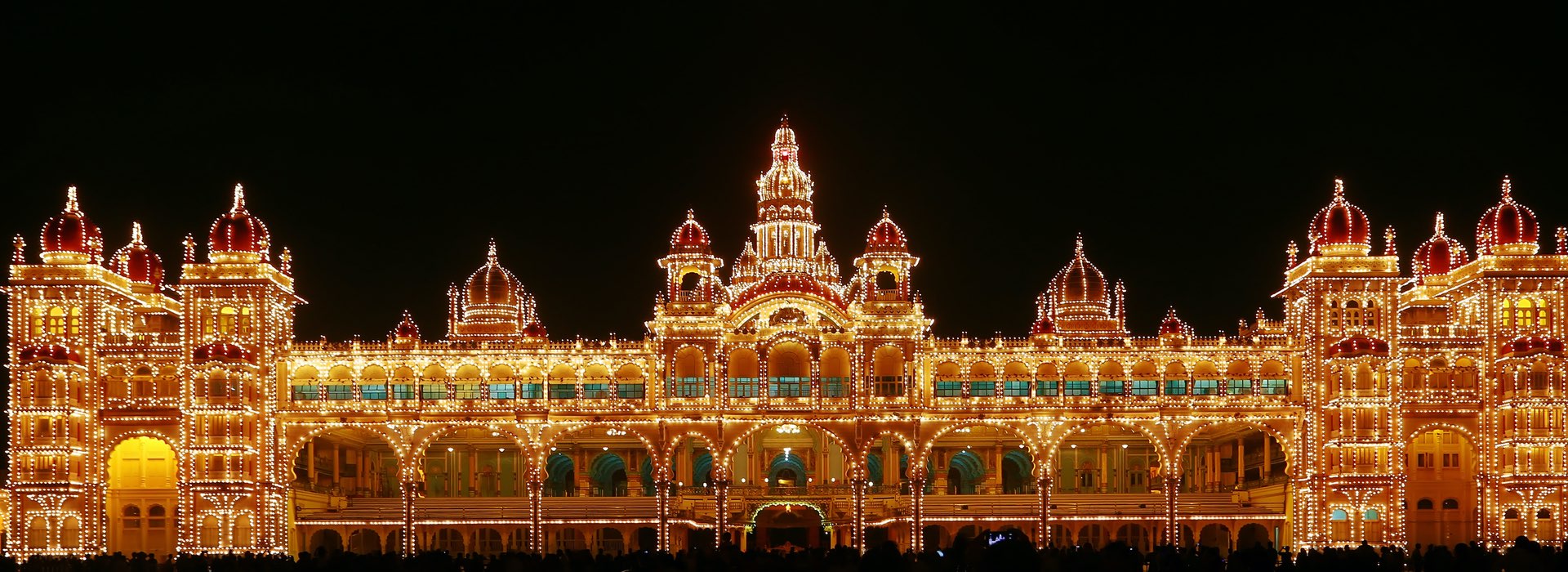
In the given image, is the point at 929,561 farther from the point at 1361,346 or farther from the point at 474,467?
the point at 474,467

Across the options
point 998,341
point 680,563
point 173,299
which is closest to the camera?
point 680,563

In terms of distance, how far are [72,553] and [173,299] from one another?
11.6 m

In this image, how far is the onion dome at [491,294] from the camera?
7200cm

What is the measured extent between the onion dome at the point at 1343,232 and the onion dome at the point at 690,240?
21.4m

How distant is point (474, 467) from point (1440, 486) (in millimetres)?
35861

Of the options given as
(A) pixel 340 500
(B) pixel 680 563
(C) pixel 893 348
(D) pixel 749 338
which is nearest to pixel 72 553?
(A) pixel 340 500

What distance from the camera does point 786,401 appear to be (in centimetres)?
6488

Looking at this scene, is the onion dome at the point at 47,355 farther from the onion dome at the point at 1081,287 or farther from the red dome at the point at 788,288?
the onion dome at the point at 1081,287

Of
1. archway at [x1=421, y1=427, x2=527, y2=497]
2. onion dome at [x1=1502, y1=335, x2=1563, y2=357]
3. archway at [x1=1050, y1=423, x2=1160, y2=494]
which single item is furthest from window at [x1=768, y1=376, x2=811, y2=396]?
onion dome at [x1=1502, y1=335, x2=1563, y2=357]

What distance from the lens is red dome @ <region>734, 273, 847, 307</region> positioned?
211 ft

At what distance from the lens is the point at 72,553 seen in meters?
62.4

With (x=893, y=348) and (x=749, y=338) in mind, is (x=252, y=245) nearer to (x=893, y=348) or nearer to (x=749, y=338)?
(x=749, y=338)

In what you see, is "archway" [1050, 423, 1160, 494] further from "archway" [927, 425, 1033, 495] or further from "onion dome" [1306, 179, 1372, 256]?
"onion dome" [1306, 179, 1372, 256]

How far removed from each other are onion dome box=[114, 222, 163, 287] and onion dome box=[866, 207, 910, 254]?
2689cm
